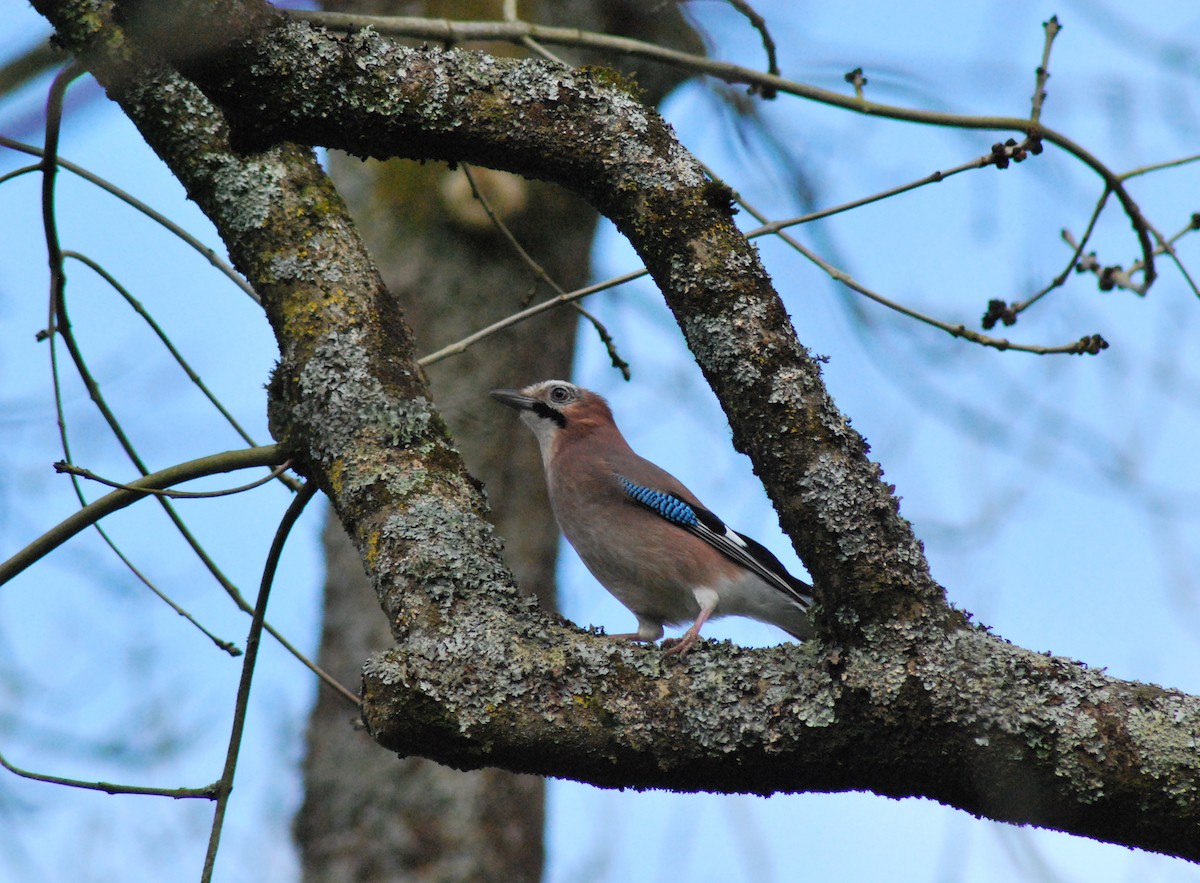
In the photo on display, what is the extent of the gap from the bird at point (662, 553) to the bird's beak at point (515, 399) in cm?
72

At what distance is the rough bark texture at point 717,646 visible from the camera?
266 centimetres

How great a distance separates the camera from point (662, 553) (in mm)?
5164

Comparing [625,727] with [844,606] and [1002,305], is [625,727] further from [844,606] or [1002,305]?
[1002,305]

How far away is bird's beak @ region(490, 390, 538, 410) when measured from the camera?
6509 millimetres

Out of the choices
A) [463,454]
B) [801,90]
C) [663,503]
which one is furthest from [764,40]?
[463,454]

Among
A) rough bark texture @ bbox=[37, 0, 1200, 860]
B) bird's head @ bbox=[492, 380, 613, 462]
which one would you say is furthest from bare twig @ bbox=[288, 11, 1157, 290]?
bird's head @ bbox=[492, 380, 613, 462]

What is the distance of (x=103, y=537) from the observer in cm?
378

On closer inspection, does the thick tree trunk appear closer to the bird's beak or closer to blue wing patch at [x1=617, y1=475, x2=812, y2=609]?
the bird's beak

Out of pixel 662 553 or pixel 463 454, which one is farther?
pixel 463 454

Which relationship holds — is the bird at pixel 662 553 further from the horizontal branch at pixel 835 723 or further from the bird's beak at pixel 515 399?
the horizontal branch at pixel 835 723

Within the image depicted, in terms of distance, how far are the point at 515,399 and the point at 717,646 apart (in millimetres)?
3675

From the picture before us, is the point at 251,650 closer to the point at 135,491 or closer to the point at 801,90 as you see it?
the point at 135,491

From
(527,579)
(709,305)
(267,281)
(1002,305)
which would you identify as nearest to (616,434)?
(527,579)

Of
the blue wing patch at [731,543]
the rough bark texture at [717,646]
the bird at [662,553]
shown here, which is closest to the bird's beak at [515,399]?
the bird at [662,553]
